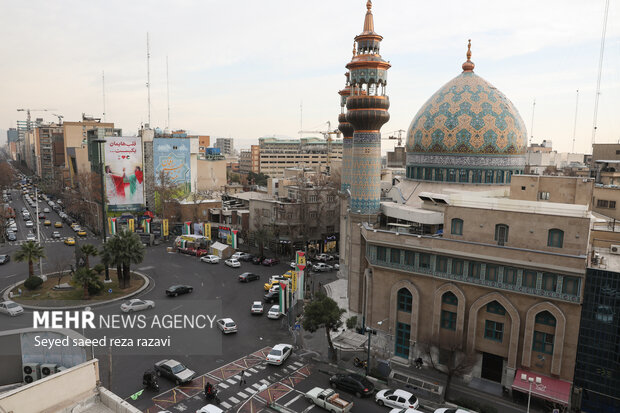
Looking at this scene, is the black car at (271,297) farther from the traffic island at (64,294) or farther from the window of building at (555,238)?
the window of building at (555,238)

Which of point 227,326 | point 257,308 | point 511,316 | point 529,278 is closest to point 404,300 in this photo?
point 511,316

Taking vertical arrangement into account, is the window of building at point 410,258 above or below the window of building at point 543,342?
above

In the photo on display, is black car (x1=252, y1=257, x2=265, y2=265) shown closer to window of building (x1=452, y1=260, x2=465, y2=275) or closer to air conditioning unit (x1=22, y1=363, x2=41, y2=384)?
window of building (x1=452, y1=260, x2=465, y2=275)

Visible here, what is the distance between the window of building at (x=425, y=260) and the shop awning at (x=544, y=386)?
28.6ft

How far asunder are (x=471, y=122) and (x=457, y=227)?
1180 centimetres

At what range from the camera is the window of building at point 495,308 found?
91.8ft

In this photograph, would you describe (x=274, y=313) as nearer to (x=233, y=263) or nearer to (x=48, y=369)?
(x=233, y=263)

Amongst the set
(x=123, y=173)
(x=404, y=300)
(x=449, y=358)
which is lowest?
(x=449, y=358)

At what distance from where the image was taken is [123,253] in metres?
43.9

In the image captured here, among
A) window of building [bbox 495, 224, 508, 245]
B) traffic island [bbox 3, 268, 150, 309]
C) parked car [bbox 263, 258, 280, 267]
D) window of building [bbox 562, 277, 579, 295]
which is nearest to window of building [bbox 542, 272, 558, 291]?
window of building [bbox 562, 277, 579, 295]

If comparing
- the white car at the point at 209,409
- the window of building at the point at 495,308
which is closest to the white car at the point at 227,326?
the white car at the point at 209,409

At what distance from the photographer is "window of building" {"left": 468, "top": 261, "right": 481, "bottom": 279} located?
28406 mm

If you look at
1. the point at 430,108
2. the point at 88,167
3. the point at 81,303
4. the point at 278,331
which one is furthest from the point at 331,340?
the point at 88,167

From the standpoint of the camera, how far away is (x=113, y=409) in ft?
49.1
